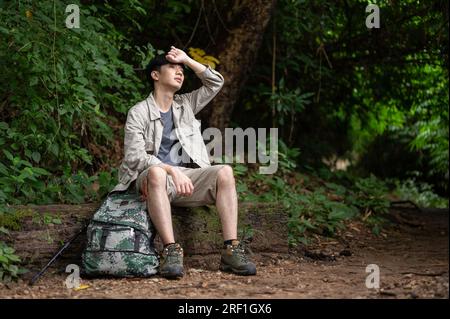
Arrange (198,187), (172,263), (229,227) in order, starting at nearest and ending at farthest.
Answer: (172,263), (229,227), (198,187)

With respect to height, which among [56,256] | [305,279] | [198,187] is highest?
[198,187]

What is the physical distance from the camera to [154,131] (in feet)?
16.7

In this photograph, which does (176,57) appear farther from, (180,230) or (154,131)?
(180,230)

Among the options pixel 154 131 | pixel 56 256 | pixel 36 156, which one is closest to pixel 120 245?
pixel 56 256

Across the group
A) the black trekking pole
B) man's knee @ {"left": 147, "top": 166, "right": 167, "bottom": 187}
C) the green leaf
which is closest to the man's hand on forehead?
man's knee @ {"left": 147, "top": 166, "right": 167, "bottom": 187}

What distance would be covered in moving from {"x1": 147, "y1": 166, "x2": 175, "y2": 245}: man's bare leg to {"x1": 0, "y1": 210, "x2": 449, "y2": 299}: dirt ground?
1.05 feet

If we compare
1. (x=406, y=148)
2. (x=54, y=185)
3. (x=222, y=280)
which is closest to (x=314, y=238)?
(x=222, y=280)

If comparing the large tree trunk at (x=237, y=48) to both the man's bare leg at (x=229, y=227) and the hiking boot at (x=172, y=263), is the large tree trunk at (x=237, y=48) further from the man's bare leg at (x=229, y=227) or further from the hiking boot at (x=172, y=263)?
the hiking boot at (x=172, y=263)

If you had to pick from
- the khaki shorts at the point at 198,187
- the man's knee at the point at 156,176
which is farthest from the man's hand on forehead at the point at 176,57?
the man's knee at the point at 156,176

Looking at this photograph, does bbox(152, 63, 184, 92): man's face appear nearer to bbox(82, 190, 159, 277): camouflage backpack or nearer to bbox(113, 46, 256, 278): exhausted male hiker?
bbox(113, 46, 256, 278): exhausted male hiker

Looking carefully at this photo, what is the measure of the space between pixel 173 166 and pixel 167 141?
0.33 m

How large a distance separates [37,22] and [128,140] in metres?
1.30

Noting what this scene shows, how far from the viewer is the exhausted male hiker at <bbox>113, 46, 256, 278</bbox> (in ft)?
15.5

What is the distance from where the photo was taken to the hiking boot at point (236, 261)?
15.7 feet
